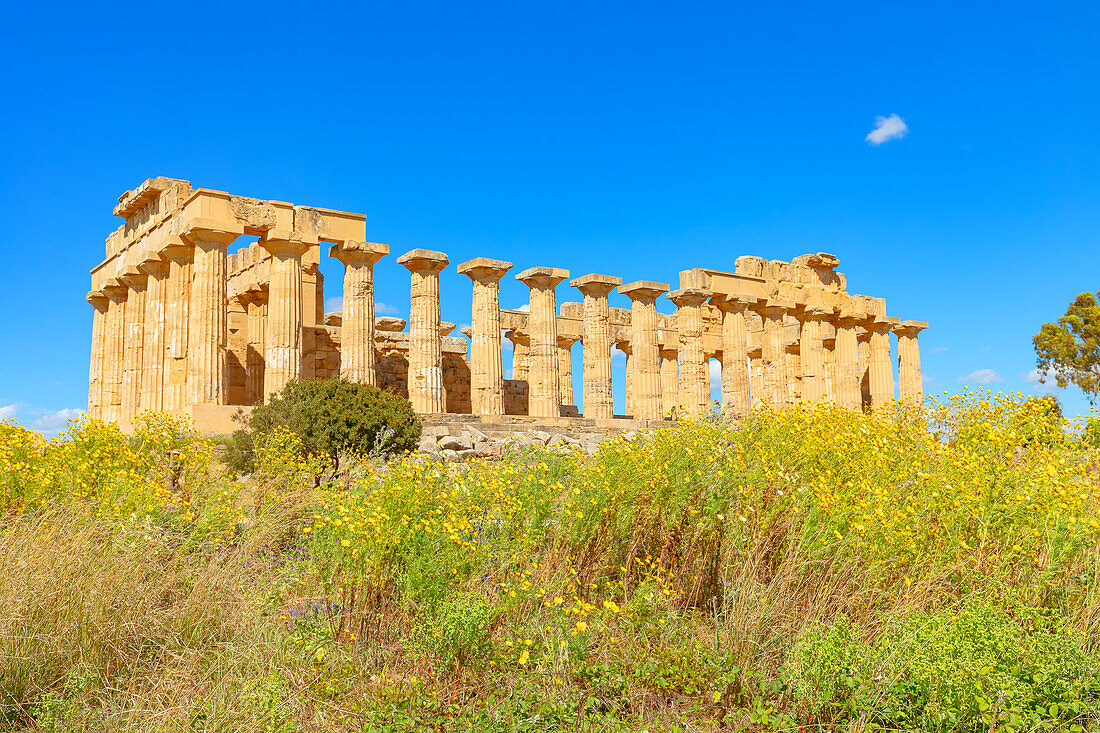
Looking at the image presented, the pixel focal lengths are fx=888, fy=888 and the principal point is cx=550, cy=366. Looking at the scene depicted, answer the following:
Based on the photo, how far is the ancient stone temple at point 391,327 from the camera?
2333 cm

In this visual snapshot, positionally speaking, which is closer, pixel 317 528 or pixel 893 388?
pixel 317 528

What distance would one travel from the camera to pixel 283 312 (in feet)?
76.7

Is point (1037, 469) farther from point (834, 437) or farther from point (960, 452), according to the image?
point (834, 437)

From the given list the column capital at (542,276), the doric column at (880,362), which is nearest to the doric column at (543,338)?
the column capital at (542,276)

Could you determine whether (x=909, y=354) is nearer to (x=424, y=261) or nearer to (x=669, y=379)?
(x=669, y=379)

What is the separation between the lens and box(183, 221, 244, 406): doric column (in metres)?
22.8

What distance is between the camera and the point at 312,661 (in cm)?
602

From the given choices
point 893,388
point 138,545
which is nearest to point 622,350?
point 893,388

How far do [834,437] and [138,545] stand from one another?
20.8 feet

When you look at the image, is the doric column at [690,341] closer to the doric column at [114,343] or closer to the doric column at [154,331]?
the doric column at [154,331]

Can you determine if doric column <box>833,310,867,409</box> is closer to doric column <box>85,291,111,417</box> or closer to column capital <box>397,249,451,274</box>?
column capital <box>397,249,451,274</box>

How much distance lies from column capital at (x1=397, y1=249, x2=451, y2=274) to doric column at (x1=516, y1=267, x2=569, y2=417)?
310 cm

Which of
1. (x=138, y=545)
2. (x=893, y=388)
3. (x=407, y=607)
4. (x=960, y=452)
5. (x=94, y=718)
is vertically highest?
(x=893, y=388)

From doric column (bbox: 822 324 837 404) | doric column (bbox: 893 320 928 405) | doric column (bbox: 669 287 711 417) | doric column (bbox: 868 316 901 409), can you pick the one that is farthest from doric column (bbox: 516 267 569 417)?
doric column (bbox: 893 320 928 405)
